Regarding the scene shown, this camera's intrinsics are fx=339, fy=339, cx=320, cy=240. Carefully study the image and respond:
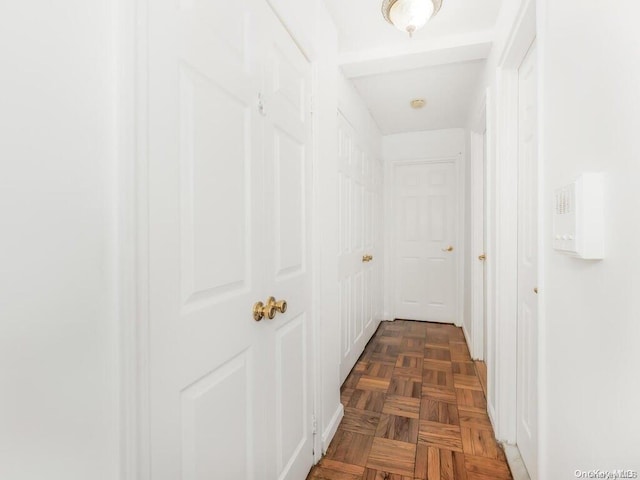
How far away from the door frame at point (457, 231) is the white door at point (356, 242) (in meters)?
0.44

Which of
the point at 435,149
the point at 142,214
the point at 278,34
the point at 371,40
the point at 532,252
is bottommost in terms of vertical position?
the point at 532,252

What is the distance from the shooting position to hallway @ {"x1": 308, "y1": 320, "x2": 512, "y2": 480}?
1642 mm

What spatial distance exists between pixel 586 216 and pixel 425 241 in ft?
11.5

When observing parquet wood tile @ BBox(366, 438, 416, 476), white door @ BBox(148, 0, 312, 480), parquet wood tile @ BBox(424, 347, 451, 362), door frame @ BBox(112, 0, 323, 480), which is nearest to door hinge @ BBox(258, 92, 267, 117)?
white door @ BBox(148, 0, 312, 480)

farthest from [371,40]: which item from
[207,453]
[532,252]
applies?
[207,453]

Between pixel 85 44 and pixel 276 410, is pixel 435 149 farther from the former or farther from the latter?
pixel 85 44

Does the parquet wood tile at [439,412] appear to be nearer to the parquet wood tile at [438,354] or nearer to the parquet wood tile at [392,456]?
the parquet wood tile at [392,456]

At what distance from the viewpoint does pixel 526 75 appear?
5.33 feet

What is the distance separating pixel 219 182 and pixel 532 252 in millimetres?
1391

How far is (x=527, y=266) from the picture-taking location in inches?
63.1

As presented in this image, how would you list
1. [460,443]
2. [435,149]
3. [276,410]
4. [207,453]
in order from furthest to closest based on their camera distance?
1. [435,149]
2. [460,443]
3. [276,410]
4. [207,453]

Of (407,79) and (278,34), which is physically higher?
(407,79)

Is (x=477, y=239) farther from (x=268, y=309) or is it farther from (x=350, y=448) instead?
(x=268, y=309)

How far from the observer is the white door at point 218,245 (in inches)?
28.3
